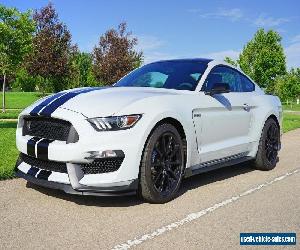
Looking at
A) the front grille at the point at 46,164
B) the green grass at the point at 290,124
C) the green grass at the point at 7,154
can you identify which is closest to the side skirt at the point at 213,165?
the front grille at the point at 46,164

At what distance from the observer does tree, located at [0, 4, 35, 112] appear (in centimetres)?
1897

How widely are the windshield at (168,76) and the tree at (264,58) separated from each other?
26791 mm

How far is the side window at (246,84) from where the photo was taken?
656 cm

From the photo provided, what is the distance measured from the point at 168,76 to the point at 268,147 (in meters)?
2.23

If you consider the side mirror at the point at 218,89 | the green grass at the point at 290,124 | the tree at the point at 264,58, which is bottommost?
the green grass at the point at 290,124

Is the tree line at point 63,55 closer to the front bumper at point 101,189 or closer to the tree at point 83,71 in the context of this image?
the tree at point 83,71

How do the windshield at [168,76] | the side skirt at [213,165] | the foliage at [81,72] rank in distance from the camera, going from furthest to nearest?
the foliage at [81,72], the windshield at [168,76], the side skirt at [213,165]

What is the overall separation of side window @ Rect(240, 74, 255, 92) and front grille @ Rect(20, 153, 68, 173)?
331 centimetres

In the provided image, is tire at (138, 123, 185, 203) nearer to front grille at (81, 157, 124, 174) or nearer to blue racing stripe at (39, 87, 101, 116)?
front grille at (81, 157, 124, 174)

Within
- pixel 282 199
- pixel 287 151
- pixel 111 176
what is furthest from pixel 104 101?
Answer: pixel 287 151

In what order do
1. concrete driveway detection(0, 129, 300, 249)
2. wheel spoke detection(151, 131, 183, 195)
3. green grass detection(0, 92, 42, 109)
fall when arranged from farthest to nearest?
green grass detection(0, 92, 42, 109)
wheel spoke detection(151, 131, 183, 195)
concrete driveway detection(0, 129, 300, 249)

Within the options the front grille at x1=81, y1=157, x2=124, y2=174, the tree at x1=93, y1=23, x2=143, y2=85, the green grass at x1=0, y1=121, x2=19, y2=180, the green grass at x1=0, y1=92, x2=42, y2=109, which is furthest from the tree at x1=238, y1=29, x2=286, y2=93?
the front grille at x1=81, y1=157, x2=124, y2=174

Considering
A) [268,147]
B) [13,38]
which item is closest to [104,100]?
[268,147]

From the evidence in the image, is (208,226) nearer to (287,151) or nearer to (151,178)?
(151,178)
